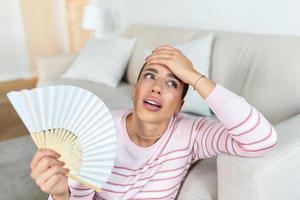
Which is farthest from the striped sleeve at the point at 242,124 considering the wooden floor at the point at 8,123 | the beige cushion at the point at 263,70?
the wooden floor at the point at 8,123

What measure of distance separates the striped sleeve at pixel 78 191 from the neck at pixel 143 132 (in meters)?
0.21

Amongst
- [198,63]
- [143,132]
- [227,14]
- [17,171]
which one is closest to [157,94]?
[143,132]

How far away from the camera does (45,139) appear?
0.84 meters

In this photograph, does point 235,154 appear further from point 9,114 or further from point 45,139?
point 9,114

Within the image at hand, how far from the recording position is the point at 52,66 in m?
2.90

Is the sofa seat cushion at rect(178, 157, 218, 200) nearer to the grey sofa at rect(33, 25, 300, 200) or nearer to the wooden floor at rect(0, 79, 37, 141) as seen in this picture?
the grey sofa at rect(33, 25, 300, 200)

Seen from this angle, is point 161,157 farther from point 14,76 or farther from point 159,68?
point 14,76

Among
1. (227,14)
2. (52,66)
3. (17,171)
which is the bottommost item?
(17,171)

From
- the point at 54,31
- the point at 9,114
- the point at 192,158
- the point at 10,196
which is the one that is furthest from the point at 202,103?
the point at 54,31

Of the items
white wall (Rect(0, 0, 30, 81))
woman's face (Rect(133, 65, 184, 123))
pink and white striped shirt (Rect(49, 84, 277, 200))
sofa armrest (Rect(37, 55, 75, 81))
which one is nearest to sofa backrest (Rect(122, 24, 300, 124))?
pink and white striped shirt (Rect(49, 84, 277, 200))

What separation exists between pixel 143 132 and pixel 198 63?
2.98ft

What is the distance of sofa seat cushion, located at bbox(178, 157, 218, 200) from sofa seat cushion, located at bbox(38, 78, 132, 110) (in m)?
0.93

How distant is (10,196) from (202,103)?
117 centimetres

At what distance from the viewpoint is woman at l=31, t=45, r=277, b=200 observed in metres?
0.92
